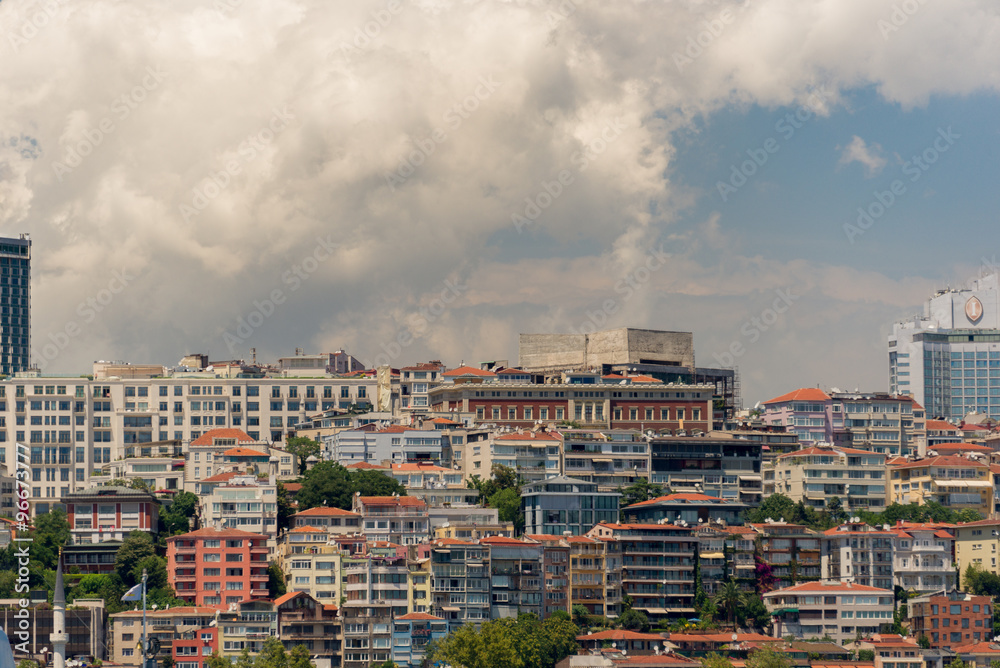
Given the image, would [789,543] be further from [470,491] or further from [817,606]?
[470,491]

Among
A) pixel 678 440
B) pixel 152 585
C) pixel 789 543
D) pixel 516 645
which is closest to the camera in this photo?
pixel 516 645

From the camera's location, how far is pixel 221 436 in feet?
426

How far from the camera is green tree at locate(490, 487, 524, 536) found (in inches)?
4540

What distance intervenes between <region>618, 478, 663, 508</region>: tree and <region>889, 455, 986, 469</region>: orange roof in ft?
70.1

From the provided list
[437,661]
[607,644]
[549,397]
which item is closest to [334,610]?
[437,661]

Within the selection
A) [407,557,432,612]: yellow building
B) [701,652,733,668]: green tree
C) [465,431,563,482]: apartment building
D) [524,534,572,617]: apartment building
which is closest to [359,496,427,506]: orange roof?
[407,557,432,612]: yellow building

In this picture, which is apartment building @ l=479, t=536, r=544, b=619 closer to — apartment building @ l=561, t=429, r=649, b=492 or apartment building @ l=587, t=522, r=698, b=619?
apartment building @ l=587, t=522, r=698, b=619

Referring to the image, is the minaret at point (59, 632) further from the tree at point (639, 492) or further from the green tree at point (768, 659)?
the tree at point (639, 492)

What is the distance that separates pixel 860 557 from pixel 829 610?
7.40 meters

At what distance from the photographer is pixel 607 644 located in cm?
9919

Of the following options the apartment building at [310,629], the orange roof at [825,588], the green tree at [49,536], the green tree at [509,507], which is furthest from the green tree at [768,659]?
the green tree at [49,536]

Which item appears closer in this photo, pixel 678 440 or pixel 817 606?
pixel 817 606

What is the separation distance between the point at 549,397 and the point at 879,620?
40354 millimetres

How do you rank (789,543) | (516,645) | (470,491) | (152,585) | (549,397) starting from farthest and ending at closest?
(549,397) → (470,491) → (789,543) → (152,585) → (516,645)
